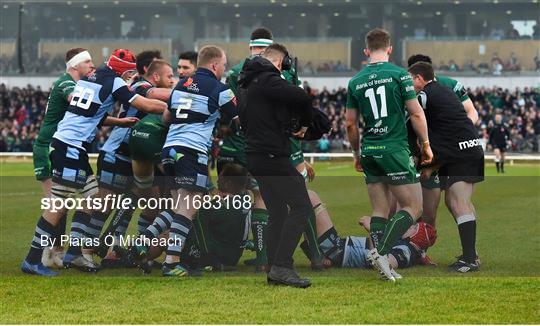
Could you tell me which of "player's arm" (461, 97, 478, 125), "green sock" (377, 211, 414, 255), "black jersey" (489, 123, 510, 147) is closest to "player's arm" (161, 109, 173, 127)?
"green sock" (377, 211, 414, 255)

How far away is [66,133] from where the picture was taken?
411 inches

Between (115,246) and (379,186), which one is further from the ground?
(379,186)

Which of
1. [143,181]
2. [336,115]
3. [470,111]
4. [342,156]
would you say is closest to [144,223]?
[143,181]

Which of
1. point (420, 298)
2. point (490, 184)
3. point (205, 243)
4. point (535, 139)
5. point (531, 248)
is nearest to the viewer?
point (420, 298)

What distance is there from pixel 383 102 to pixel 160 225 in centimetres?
278

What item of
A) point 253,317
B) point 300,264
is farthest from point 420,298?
point 300,264

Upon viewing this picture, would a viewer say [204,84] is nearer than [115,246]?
Yes

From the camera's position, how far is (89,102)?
10.4 metres

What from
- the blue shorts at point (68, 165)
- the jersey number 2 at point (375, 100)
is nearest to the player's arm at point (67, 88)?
the blue shorts at point (68, 165)

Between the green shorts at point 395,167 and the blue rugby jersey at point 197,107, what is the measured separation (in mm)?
1526

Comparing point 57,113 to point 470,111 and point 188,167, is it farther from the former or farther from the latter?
point 470,111

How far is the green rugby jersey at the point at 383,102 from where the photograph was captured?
9648 millimetres

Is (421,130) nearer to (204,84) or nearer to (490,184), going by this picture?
(204,84)

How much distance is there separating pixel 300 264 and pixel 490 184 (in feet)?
55.6
